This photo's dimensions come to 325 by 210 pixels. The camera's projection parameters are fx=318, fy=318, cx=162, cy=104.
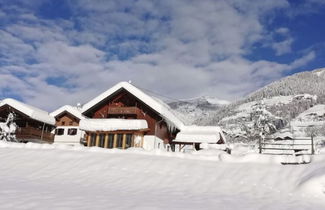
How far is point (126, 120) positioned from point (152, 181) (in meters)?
15.2

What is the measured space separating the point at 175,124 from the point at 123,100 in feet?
17.0

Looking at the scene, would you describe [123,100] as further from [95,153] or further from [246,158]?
[246,158]

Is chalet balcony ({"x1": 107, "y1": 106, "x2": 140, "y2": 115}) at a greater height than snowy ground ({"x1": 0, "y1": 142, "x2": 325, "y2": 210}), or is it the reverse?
chalet balcony ({"x1": 107, "y1": 106, "x2": 140, "y2": 115})

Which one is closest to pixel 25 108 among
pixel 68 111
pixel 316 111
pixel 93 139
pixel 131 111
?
pixel 68 111

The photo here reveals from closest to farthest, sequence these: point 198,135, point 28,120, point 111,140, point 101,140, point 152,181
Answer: point 152,181
point 111,140
point 101,140
point 198,135
point 28,120

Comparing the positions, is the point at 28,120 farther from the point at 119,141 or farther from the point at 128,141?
the point at 128,141

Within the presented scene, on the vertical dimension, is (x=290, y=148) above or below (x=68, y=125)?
below

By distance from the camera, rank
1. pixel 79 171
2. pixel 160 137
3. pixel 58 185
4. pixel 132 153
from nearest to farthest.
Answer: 1. pixel 58 185
2. pixel 79 171
3. pixel 132 153
4. pixel 160 137

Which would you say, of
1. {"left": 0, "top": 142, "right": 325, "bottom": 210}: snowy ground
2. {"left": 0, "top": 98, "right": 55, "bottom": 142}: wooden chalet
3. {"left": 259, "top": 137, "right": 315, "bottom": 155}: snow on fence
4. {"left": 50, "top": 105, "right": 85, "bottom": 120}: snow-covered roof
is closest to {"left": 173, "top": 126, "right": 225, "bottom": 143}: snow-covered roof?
{"left": 259, "top": 137, "right": 315, "bottom": 155}: snow on fence

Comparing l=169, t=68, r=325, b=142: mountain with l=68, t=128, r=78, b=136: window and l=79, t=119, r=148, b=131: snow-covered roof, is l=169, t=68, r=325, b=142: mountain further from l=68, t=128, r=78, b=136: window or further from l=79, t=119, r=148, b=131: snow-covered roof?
l=79, t=119, r=148, b=131: snow-covered roof

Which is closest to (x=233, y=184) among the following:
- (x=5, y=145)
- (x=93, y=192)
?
(x=93, y=192)

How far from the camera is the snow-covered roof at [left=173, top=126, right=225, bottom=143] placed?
90.4ft

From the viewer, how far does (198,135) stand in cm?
2812

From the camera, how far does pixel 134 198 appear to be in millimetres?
8109
